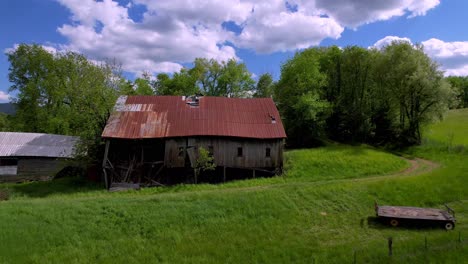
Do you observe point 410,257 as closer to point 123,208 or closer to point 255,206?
point 255,206

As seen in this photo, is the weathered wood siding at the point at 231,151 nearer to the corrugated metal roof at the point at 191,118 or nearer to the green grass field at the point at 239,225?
the corrugated metal roof at the point at 191,118

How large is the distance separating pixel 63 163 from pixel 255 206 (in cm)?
2191

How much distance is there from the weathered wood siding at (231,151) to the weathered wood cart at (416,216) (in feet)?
38.7

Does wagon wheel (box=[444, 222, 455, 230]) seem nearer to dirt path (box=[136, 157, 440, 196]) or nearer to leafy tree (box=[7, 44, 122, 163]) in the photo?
dirt path (box=[136, 157, 440, 196])

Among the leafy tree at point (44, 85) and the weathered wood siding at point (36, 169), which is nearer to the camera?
the weathered wood siding at point (36, 169)

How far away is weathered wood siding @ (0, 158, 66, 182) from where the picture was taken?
32.8 metres

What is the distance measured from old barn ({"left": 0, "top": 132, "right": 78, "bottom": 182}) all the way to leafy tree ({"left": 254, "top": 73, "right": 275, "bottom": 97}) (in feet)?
104

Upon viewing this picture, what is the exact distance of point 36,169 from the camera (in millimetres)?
33281

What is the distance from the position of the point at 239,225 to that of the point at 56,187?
17.2 meters

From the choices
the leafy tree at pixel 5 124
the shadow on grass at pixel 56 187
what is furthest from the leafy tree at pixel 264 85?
the leafy tree at pixel 5 124

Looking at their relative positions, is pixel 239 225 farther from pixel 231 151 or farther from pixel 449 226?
pixel 231 151

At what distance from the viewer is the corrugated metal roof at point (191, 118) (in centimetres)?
2917

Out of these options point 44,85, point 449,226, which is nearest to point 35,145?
point 44,85

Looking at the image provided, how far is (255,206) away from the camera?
2056 cm
